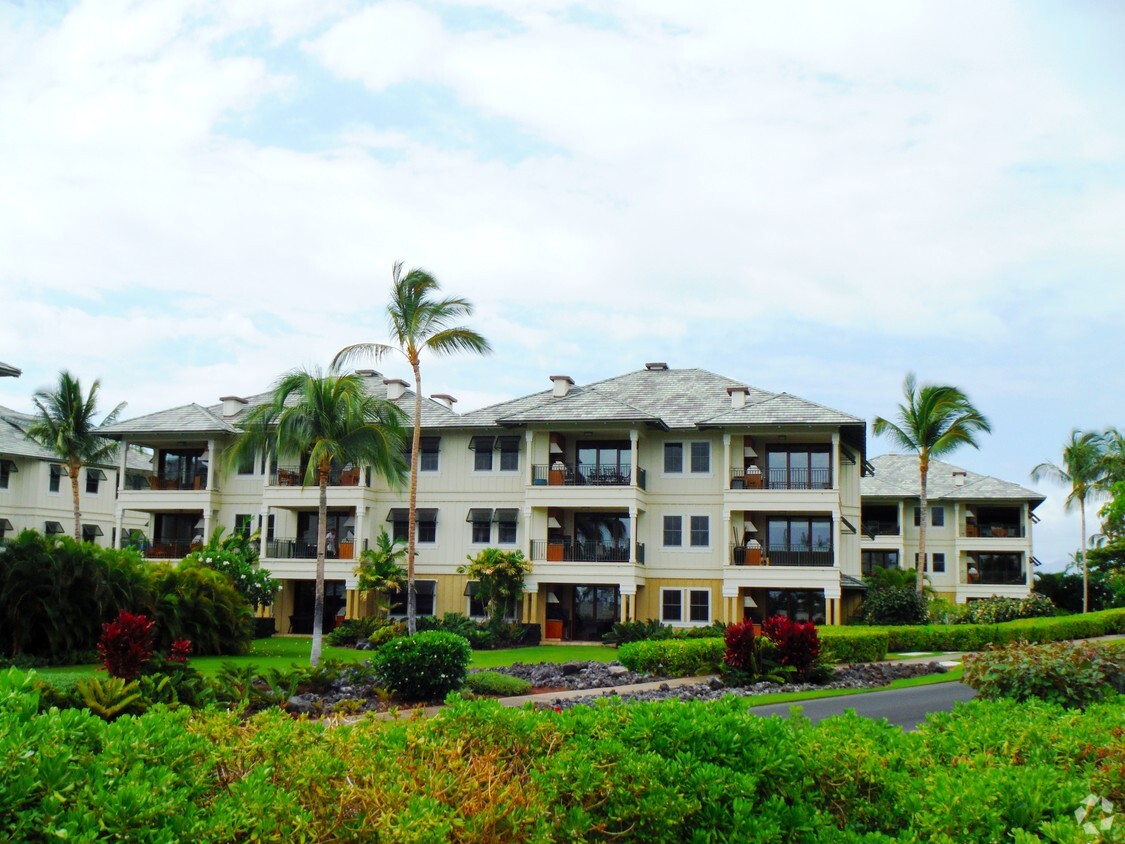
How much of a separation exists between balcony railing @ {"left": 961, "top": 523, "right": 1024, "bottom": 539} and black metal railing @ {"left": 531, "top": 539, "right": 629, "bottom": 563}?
27.2 m

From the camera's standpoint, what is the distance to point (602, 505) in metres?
39.2

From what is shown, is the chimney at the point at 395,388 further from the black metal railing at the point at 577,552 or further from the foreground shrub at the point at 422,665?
the foreground shrub at the point at 422,665

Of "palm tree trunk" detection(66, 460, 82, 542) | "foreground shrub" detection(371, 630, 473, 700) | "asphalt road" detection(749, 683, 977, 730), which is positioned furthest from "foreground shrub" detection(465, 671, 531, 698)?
"palm tree trunk" detection(66, 460, 82, 542)

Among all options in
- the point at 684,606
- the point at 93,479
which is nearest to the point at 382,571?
the point at 684,606

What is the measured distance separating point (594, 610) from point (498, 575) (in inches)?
173

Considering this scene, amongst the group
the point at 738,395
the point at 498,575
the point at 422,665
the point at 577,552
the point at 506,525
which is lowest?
the point at 422,665

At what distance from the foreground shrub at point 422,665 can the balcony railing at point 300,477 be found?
22.3 metres

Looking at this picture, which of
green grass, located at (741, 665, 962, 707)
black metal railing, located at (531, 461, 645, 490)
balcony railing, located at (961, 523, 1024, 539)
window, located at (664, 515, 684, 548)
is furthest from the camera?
balcony railing, located at (961, 523, 1024, 539)

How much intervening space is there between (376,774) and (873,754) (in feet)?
10.3

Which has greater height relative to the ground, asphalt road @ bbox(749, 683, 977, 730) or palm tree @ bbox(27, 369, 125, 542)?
palm tree @ bbox(27, 369, 125, 542)

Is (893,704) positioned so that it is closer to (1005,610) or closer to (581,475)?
(581,475)

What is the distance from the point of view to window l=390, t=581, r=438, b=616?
136 ft

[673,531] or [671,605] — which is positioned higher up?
[673,531]

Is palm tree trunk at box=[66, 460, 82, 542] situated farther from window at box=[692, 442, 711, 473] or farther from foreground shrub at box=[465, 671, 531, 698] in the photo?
foreground shrub at box=[465, 671, 531, 698]
